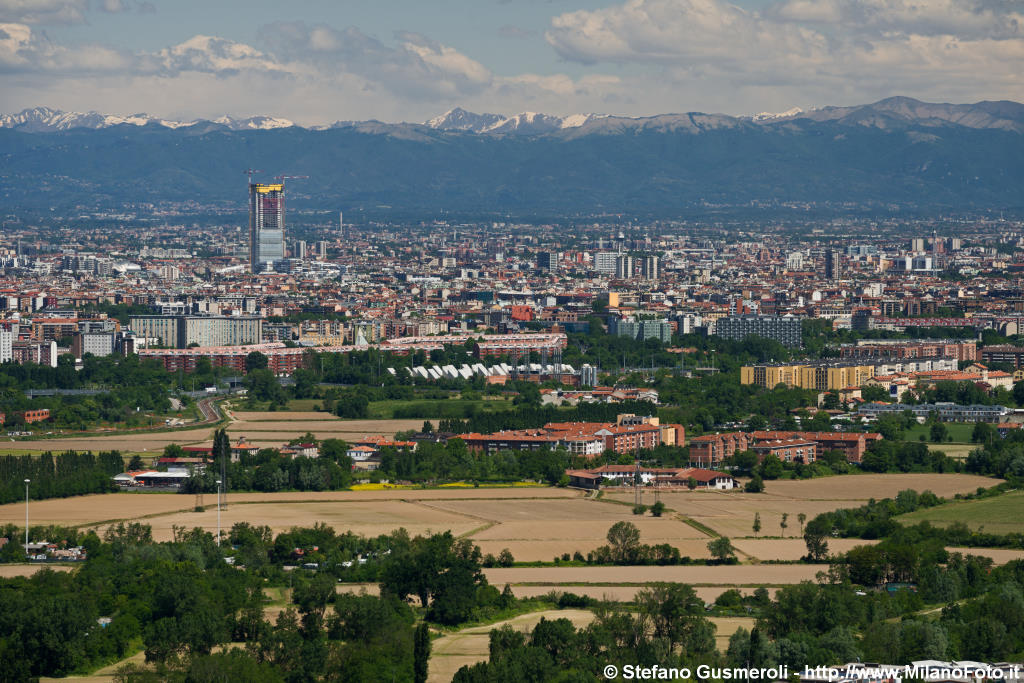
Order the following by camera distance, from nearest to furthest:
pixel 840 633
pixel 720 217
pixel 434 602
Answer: pixel 840 633, pixel 434 602, pixel 720 217

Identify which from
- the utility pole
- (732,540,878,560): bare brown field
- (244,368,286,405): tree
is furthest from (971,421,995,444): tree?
(244,368,286,405): tree

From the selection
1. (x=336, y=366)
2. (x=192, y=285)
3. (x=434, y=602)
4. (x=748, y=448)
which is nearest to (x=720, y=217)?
(x=192, y=285)

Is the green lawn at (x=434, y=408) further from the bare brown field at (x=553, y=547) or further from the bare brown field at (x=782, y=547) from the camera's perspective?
the bare brown field at (x=782, y=547)

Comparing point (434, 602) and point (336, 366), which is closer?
point (434, 602)

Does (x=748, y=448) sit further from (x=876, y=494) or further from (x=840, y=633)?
(x=840, y=633)

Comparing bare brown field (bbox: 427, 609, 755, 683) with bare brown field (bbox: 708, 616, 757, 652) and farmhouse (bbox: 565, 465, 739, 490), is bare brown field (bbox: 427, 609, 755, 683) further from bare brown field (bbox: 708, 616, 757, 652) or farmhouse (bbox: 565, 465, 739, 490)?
farmhouse (bbox: 565, 465, 739, 490)

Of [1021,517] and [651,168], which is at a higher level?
[651,168]

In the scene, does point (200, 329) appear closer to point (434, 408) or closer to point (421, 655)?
Answer: point (434, 408)
